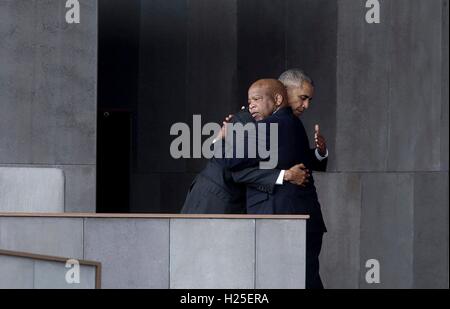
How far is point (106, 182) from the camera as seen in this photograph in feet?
45.9

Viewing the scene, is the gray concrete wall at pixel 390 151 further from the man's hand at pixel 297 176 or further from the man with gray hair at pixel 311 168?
the man's hand at pixel 297 176

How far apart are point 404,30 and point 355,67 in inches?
29.1

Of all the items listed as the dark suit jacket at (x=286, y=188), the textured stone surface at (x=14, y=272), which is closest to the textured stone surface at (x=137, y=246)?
the textured stone surface at (x=14, y=272)

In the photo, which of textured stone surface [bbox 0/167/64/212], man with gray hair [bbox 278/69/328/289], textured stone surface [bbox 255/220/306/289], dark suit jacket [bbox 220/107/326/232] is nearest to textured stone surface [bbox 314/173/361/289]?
man with gray hair [bbox 278/69/328/289]

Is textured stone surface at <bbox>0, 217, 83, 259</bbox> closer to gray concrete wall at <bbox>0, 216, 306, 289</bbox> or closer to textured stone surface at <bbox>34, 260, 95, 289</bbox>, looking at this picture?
gray concrete wall at <bbox>0, 216, 306, 289</bbox>

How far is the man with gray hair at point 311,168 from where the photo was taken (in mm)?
9727

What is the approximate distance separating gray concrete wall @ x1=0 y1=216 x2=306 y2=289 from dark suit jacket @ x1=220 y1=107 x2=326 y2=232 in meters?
0.80

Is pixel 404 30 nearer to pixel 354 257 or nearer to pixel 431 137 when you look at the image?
pixel 431 137

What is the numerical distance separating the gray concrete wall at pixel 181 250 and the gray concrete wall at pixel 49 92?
3251 mm

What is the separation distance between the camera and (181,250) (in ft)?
29.5

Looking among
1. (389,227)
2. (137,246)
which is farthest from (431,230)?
(137,246)

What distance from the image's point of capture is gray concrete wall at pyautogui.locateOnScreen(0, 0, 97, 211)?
12.2 metres
